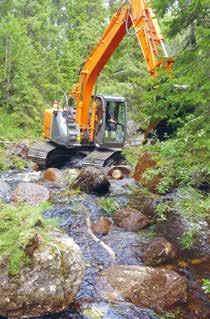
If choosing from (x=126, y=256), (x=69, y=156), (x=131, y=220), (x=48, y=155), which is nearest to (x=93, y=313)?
(x=126, y=256)

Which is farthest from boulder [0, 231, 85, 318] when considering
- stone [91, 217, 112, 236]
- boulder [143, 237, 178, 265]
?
stone [91, 217, 112, 236]

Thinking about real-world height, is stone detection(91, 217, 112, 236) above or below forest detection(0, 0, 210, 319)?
below

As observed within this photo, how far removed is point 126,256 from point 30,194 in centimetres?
326

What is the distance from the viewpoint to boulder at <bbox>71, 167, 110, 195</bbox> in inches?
416

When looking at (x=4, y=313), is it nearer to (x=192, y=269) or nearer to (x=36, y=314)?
(x=36, y=314)

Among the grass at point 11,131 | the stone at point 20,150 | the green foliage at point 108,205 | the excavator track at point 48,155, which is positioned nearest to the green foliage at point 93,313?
the green foliage at point 108,205

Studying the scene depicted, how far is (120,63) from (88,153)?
1036 centimetres

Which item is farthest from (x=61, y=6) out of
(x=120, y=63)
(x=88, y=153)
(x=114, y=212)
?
(x=114, y=212)

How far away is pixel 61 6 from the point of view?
33750 millimetres

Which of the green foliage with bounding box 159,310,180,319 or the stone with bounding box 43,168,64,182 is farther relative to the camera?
the stone with bounding box 43,168,64,182

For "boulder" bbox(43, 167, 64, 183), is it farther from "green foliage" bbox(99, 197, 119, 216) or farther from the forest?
"green foliage" bbox(99, 197, 119, 216)

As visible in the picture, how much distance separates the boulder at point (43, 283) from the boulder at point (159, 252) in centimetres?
170

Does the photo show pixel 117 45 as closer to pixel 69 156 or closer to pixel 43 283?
pixel 69 156

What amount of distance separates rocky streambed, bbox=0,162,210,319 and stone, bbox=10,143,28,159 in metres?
3.70
